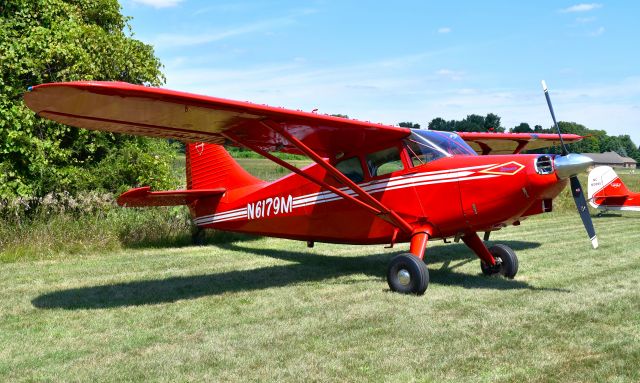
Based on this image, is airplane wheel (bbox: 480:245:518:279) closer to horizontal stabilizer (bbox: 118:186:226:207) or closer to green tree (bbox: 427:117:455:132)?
horizontal stabilizer (bbox: 118:186:226:207)

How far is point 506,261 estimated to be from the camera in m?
7.62

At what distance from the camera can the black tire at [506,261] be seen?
7.57m

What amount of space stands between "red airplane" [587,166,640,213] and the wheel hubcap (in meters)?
13.4

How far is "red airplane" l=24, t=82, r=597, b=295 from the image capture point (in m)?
5.91

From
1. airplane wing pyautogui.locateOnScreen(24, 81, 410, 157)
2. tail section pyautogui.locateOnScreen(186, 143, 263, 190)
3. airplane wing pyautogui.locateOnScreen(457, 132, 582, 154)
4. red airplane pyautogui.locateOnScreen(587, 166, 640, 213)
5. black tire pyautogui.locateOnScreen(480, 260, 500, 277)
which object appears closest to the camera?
airplane wing pyautogui.locateOnScreen(24, 81, 410, 157)

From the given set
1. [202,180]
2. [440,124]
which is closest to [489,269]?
[202,180]

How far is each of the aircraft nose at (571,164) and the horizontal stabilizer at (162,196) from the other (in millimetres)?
6053

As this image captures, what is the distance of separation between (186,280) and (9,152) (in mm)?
5498

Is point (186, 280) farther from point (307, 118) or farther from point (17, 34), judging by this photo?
point (17, 34)

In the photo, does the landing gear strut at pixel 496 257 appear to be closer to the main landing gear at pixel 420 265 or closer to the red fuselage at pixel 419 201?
the main landing gear at pixel 420 265

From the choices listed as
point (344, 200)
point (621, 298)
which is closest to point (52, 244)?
point (344, 200)

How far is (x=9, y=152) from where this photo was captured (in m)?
10.6

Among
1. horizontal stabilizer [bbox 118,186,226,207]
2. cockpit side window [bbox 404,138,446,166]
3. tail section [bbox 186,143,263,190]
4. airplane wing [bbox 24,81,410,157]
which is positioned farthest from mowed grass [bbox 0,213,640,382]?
airplane wing [bbox 24,81,410,157]

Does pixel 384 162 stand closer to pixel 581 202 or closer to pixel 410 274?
pixel 410 274
